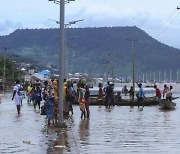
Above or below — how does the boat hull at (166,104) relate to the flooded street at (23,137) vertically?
above

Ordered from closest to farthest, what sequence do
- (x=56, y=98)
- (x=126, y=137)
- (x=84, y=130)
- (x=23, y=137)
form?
(x=23, y=137), (x=126, y=137), (x=84, y=130), (x=56, y=98)

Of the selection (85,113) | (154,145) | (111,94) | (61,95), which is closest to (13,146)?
(154,145)

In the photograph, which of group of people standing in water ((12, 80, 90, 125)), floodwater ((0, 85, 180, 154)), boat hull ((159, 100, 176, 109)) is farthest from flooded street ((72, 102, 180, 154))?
boat hull ((159, 100, 176, 109))

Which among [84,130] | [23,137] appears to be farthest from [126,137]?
[23,137]

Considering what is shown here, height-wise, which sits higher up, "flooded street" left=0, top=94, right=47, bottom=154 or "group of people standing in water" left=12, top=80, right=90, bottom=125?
"group of people standing in water" left=12, top=80, right=90, bottom=125

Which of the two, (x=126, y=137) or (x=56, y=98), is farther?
(x=56, y=98)

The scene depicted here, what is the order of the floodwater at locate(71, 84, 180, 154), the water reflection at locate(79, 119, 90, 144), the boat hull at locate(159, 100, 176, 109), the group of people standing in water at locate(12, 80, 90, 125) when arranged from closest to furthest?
1. the floodwater at locate(71, 84, 180, 154)
2. the water reflection at locate(79, 119, 90, 144)
3. the group of people standing in water at locate(12, 80, 90, 125)
4. the boat hull at locate(159, 100, 176, 109)

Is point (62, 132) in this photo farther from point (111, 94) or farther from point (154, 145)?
point (111, 94)

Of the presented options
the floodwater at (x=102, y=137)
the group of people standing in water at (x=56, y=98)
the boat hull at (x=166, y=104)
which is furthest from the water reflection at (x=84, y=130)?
the boat hull at (x=166, y=104)

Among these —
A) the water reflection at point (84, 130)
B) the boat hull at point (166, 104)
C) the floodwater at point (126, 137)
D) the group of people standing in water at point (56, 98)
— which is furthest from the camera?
the boat hull at point (166, 104)

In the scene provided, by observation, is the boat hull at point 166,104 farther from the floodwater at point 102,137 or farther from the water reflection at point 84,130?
the floodwater at point 102,137

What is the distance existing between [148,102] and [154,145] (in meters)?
26.3

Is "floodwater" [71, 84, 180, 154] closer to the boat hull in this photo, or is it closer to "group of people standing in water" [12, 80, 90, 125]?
"group of people standing in water" [12, 80, 90, 125]

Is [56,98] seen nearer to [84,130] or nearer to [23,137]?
[84,130]
